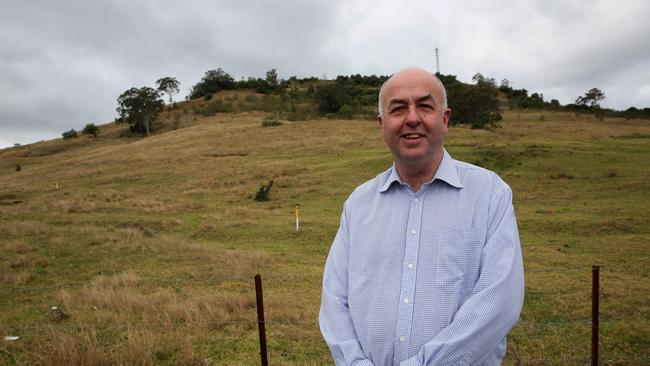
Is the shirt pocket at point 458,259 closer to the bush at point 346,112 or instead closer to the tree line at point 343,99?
the tree line at point 343,99

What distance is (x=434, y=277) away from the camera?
98.4 inches

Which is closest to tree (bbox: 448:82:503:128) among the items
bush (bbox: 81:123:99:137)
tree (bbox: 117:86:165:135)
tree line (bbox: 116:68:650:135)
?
tree line (bbox: 116:68:650:135)

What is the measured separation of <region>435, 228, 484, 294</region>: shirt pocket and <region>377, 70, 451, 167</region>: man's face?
1.48 feet

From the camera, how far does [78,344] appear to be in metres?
6.30

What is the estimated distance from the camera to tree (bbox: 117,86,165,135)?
78438mm

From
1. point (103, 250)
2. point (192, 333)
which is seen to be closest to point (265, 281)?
point (192, 333)

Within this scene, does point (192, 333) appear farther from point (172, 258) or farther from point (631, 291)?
point (631, 291)

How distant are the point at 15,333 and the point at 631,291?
38.2 ft

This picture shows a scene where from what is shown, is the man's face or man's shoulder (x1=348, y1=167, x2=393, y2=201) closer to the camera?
the man's face

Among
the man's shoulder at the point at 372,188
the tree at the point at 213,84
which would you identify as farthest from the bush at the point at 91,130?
the man's shoulder at the point at 372,188

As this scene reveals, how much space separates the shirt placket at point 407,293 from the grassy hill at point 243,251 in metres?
4.17

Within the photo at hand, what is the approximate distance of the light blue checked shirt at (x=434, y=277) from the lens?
2357mm

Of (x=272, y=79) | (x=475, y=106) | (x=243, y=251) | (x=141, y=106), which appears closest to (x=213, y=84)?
(x=272, y=79)

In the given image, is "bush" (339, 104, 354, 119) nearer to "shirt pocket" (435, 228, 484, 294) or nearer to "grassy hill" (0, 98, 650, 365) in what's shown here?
"grassy hill" (0, 98, 650, 365)
